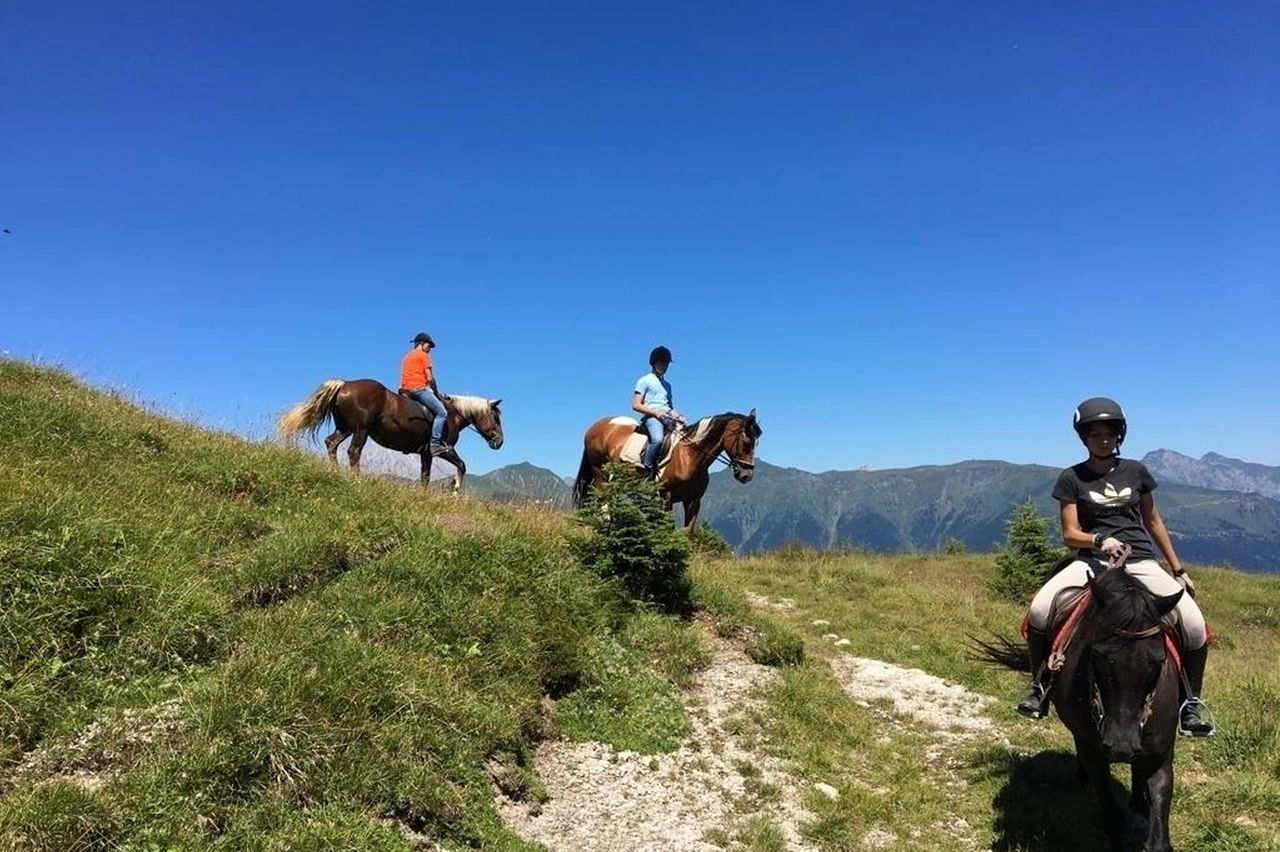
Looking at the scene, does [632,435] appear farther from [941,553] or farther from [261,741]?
[941,553]

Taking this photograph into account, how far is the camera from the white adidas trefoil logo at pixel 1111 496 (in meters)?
5.44

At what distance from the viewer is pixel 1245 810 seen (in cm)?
552

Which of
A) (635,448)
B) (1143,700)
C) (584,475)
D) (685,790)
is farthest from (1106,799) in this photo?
(584,475)

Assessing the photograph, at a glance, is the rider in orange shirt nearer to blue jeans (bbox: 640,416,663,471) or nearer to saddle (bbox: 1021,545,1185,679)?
blue jeans (bbox: 640,416,663,471)

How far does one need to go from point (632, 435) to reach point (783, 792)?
8.24m

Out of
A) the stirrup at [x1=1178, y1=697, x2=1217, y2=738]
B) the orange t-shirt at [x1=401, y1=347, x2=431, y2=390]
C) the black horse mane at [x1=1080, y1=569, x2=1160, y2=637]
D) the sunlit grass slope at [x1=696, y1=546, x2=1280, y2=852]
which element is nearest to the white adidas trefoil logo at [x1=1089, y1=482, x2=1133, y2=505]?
the black horse mane at [x1=1080, y1=569, x2=1160, y2=637]

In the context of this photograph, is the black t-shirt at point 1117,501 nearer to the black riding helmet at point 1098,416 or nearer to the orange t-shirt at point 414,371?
the black riding helmet at point 1098,416

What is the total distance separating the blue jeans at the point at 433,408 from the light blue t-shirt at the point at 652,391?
4993 mm

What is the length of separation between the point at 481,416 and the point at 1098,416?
1329cm

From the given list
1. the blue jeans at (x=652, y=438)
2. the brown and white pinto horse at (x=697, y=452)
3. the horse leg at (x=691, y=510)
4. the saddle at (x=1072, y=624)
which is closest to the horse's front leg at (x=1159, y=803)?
the saddle at (x=1072, y=624)

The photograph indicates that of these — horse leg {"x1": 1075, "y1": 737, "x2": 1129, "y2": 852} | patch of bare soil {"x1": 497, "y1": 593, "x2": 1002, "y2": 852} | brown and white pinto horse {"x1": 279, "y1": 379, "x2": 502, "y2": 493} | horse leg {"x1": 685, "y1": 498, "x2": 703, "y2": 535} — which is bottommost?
patch of bare soil {"x1": 497, "y1": 593, "x2": 1002, "y2": 852}

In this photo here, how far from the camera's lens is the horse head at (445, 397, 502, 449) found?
16.3m

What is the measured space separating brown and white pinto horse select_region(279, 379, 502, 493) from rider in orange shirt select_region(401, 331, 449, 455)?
0.19 metres

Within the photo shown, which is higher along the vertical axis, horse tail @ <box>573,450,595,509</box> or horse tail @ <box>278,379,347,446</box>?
horse tail @ <box>278,379,347,446</box>
